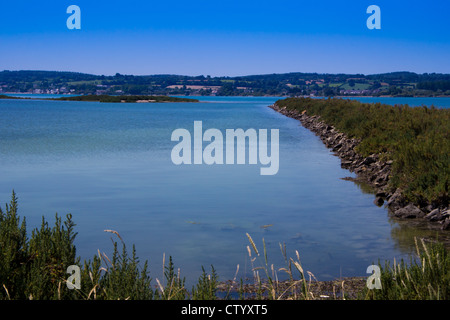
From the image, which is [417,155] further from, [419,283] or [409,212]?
[419,283]

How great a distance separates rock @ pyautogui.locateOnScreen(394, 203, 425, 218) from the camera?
12.3m

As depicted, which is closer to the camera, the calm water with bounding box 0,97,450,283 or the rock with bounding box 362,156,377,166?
the calm water with bounding box 0,97,450,283

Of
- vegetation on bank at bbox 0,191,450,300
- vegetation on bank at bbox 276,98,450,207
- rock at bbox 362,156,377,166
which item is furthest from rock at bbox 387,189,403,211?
vegetation on bank at bbox 0,191,450,300

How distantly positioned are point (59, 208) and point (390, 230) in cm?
731

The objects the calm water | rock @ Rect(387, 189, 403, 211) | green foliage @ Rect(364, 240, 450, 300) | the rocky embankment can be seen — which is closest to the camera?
green foliage @ Rect(364, 240, 450, 300)

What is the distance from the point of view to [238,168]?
65.4ft

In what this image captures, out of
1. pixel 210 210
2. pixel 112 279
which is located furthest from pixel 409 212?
pixel 112 279

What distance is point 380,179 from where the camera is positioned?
16.5 metres

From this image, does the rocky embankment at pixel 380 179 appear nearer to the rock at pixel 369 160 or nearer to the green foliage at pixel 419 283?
the rock at pixel 369 160

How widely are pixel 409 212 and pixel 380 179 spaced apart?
4290mm

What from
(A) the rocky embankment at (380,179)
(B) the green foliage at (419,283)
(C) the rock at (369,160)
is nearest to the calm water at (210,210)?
(A) the rocky embankment at (380,179)

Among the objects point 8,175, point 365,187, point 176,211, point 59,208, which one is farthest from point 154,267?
point 8,175

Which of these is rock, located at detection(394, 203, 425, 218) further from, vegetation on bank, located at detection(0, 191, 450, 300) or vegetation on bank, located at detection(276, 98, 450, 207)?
vegetation on bank, located at detection(0, 191, 450, 300)
